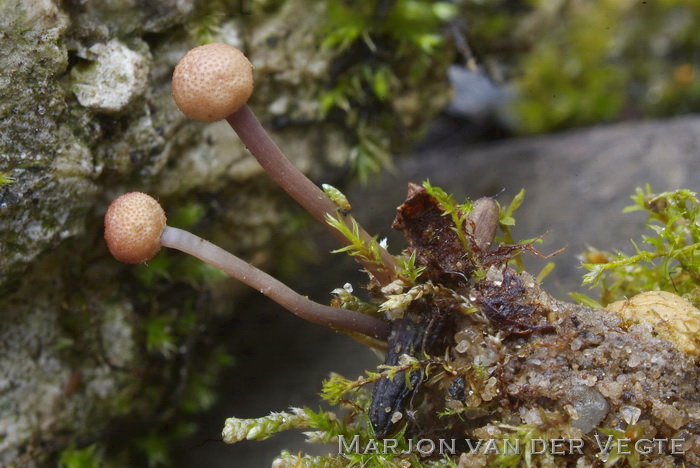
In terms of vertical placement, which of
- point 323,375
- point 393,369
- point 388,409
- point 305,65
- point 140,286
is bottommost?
point 323,375

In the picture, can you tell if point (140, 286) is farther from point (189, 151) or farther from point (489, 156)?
point (489, 156)

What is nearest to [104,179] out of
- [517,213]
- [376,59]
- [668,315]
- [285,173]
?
[285,173]

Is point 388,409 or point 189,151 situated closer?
point 388,409

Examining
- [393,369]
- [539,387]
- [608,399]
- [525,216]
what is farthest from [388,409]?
[525,216]

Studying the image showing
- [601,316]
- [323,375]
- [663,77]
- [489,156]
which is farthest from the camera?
[663,77]

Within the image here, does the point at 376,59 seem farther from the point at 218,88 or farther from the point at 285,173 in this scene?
the point at 218,88

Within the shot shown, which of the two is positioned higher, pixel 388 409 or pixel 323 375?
pixel 388 409

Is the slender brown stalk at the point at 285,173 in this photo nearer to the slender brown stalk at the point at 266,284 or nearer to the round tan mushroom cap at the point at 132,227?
the slender brown stalk at the point at 266,284

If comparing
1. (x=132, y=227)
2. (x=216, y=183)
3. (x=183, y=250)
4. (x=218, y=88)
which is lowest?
(x=216, y=183)
